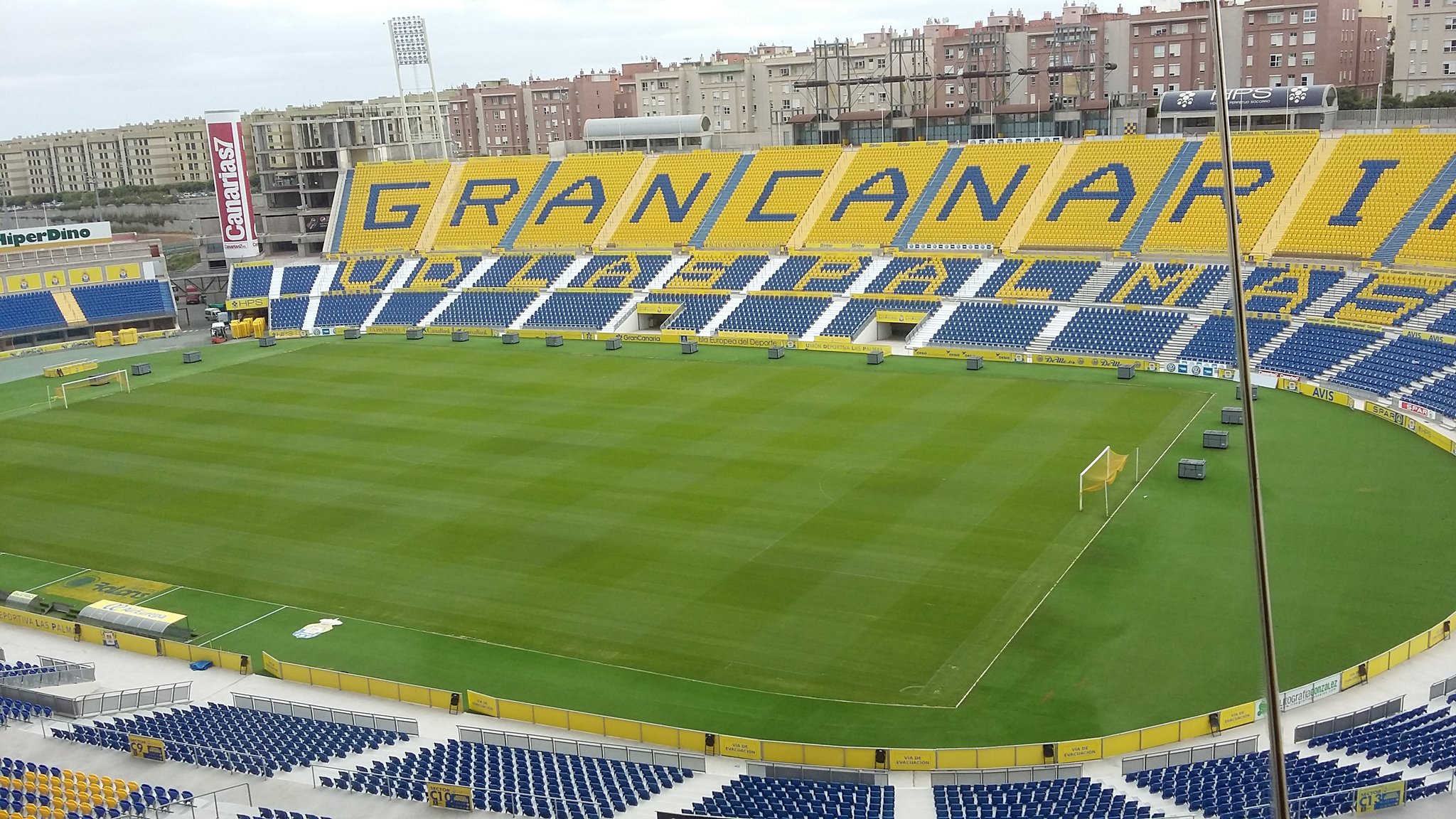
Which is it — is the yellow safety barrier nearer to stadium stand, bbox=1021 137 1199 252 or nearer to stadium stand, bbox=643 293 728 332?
stadium stand, bbox=643 293 728 332

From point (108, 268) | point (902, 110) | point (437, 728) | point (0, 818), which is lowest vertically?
point (437, 728)

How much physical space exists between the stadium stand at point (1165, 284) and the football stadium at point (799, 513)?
29 cm

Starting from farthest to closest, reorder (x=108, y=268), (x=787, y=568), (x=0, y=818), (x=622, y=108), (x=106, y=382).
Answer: (x=622, y=108) → (x=108, y=268) → (x=106, y=382) → (x=787, y=568) → (x=0, y=818)

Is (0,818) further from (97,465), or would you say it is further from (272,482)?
(97,465)

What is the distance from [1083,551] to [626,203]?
5672 centimetres

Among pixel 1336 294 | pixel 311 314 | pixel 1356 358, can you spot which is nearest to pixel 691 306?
pixel 311 314

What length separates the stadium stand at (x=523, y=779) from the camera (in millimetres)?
21703

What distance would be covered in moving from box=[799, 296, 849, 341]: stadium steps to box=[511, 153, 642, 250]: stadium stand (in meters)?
21.0

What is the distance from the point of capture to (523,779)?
2297 cm

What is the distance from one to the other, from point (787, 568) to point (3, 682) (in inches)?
747

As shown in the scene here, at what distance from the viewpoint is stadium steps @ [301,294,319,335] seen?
7754 centimetres

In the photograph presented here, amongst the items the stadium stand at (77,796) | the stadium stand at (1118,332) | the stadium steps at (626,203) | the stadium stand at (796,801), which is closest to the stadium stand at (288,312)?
the stadium steps at (626,203)

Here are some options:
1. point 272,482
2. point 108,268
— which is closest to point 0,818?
point 272,482

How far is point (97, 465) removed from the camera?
47156 mm
